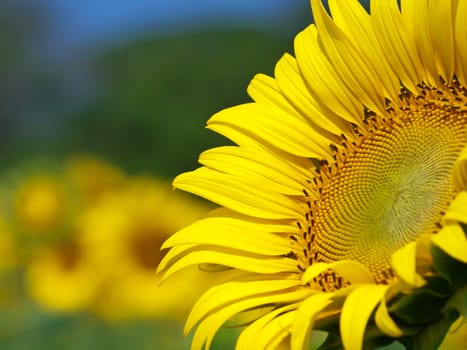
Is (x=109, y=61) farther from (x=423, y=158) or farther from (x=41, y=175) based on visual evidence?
(x=423, y=158)

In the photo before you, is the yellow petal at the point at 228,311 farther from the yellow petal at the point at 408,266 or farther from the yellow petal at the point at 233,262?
the yellow petal at the point at 408,266

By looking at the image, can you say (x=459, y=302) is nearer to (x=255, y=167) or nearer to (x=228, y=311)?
(x=228, y=311)

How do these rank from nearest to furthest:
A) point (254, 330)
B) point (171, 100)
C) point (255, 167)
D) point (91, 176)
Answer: point (254, 330), point (255, 167), point (91, 176), point (171, 100)

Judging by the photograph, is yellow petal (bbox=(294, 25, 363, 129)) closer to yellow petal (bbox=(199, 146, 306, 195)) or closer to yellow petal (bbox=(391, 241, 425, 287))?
yellow petal (bbox=(199, 146, 306, 195))

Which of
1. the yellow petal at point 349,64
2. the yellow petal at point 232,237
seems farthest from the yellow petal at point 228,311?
the yellow petal at point 349,64

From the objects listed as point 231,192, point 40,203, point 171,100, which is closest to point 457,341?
point 231,192

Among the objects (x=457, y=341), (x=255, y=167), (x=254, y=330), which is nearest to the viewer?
(x=254, y=330)

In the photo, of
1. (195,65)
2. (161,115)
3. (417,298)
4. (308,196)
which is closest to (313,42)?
(308,196)
